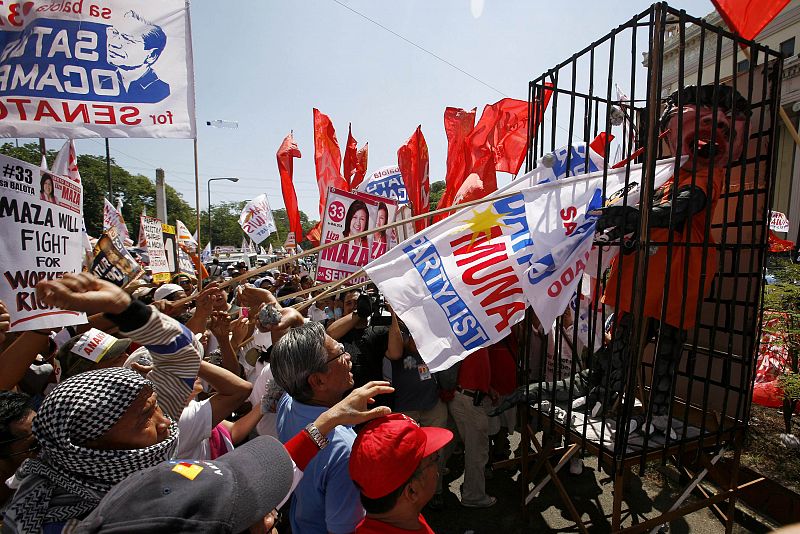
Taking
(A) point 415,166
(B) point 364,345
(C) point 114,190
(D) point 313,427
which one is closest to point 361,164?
(A) point 415,166

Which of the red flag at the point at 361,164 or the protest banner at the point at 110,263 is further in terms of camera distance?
the red flag at the point at 361,164

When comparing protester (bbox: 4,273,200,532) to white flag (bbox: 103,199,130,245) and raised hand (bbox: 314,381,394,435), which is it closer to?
raised hand (bbox: 314,381,394,435)

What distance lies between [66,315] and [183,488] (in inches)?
78.4

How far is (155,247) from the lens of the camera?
6.13 meters

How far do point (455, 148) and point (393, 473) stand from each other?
4907mm

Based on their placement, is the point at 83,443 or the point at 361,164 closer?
the point at 83,443

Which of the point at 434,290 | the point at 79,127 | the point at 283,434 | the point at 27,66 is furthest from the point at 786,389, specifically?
the point at 27,66

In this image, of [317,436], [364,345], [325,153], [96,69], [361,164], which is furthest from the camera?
[361,164]

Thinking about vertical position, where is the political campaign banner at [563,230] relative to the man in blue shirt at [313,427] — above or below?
above

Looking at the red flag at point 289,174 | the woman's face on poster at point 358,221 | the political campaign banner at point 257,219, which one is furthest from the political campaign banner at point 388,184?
the political campaign banner at point 257,219

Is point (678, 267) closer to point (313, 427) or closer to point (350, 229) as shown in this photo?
point (313, 427)

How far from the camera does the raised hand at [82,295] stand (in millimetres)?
1426

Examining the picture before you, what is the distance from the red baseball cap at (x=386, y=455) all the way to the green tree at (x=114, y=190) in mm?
29596

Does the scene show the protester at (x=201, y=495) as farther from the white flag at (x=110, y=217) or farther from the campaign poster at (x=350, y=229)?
the white flag at (x=110, y=217)
